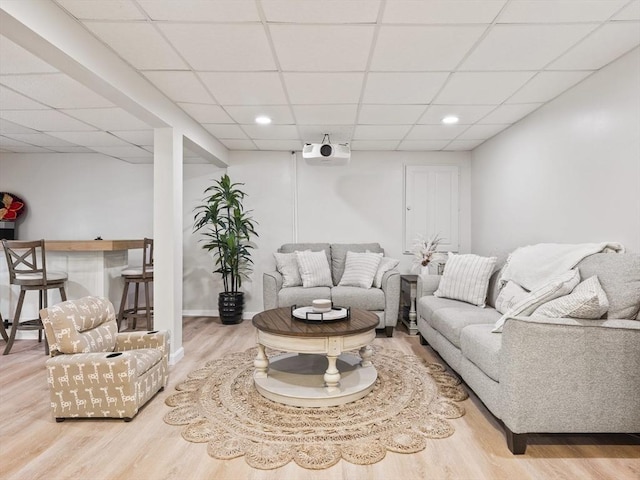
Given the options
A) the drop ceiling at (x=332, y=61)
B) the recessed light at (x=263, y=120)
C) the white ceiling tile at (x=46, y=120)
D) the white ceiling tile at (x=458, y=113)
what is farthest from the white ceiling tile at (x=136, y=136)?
the white ceiling tile at (x=458, y=113)

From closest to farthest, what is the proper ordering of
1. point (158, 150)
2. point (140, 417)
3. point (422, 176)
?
1. point (140, 417)
2. point (158, 150)
3. point (422, 176)

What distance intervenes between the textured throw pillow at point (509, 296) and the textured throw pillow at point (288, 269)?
232cm

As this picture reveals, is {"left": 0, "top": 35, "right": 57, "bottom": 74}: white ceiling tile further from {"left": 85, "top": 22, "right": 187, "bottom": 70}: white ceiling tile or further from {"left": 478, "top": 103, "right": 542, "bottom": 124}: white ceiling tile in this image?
{"left": 478, "top": 103, "right": 542, "bottom": 124}: white ceiling tile

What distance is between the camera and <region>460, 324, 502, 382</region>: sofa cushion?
7.21 feet

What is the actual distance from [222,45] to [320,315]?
1.98 m

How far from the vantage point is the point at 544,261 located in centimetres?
291

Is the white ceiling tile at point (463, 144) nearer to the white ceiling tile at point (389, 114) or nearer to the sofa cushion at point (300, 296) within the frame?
the white ceiling tile at point (389, 114)

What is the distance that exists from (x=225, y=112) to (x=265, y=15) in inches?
69.1

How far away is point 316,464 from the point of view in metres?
1.94

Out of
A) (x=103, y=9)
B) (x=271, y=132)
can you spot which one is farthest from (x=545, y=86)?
(x=103, y=9)

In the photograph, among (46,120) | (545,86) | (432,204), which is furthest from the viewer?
(432,204)

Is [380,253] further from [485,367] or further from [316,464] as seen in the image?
[316,464]

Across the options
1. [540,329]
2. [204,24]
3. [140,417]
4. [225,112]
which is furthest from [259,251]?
[540,329]

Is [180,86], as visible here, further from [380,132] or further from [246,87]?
[380,132]
